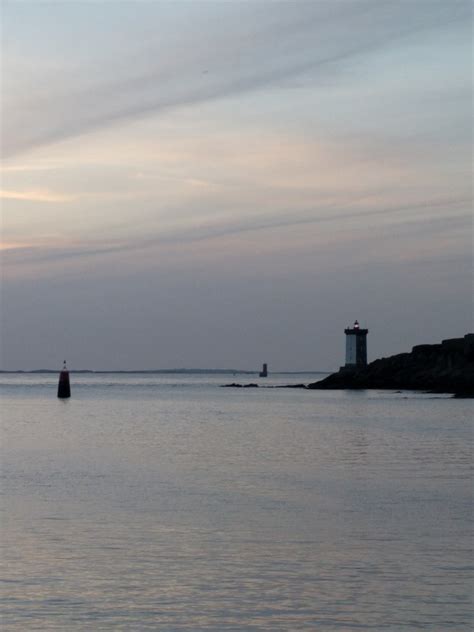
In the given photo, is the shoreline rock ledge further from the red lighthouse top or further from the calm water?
the calm water

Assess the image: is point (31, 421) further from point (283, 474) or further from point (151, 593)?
point (151, 593)

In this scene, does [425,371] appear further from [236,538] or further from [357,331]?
[236,538]

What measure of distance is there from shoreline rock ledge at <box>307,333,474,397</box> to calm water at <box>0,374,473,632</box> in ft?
226

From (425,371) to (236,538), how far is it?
9943cm

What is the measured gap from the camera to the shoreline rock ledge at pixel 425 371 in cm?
10575

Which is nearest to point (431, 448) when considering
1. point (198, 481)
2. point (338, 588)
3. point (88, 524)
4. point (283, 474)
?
point (283, 474)

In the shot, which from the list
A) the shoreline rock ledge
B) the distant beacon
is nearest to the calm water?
the shoreline rock ledge

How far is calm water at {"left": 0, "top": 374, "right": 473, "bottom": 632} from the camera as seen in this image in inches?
508

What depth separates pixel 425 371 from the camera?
115 metres

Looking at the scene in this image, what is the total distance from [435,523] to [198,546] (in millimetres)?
5069

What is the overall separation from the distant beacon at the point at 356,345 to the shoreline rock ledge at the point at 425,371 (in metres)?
1.04

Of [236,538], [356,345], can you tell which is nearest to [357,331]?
[356,345]

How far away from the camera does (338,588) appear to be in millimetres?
14148

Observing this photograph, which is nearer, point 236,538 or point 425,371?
point 236,538
